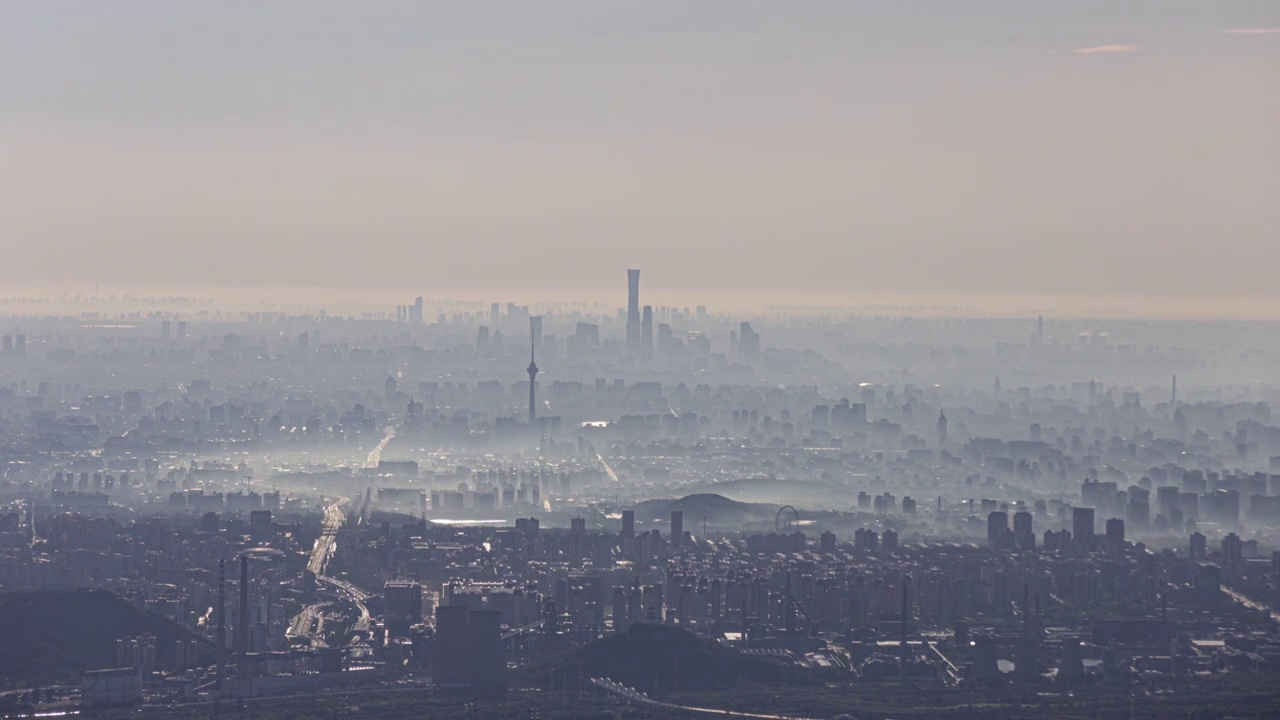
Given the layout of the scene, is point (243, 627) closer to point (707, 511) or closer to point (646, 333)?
point (707, 511)

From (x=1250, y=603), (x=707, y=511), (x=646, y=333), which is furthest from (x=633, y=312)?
(x=1250, y=603)

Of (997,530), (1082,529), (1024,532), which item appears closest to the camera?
(1082,529)

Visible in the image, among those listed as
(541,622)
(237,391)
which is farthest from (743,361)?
(541,622)

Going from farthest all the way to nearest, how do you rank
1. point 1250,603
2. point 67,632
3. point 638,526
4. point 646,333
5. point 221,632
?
point 646,333 < point 638,526 < point 1250,603 < point 67,632 < point 221,632

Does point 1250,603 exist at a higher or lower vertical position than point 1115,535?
lower

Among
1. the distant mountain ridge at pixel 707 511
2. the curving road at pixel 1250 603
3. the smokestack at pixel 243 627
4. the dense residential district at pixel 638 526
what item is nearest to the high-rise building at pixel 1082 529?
the dense residential district at pixel 638 526

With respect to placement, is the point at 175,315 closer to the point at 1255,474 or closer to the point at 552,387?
the point at 552,387
